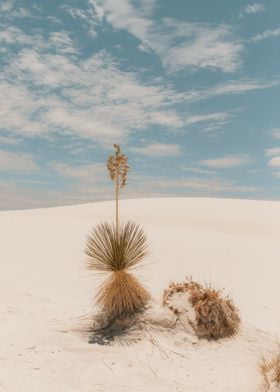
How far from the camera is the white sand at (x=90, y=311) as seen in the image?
525 cm

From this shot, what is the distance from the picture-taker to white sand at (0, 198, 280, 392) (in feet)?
17.2

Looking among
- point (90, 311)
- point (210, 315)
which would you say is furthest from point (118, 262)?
point (90, 311)

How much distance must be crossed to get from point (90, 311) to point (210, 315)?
2676 mm

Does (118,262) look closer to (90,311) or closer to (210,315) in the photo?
(210,315)

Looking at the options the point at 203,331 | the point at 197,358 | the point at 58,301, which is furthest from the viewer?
the point at 58,301

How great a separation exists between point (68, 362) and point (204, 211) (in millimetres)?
21262

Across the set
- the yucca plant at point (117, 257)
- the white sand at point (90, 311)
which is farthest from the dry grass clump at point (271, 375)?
the yucca plant at point (117, 257)

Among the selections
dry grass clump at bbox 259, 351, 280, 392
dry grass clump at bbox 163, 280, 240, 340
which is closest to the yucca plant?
dry grass clump at bbox 163, 280, 240, 340

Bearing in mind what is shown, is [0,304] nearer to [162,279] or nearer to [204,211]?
[162,279]

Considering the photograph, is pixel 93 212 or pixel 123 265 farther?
pixel 93 212

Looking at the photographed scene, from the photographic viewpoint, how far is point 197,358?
19.6 feet

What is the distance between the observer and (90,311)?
8094 mm

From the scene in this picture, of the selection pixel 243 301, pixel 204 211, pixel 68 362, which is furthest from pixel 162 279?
pixel 204 211

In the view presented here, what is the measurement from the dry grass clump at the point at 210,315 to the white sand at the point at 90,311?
→ 177mm
